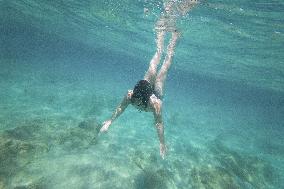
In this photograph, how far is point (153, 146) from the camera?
17.3m

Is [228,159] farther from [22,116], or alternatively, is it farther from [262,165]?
[22,116]

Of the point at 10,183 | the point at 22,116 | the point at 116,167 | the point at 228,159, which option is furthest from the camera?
the point at 22,116

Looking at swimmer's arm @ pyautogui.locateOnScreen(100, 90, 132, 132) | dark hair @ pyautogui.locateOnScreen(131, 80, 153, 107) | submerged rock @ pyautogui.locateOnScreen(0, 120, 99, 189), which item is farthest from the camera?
submerged rock @ pyautogui.locateOnScreen(0, 120, 99, 189)

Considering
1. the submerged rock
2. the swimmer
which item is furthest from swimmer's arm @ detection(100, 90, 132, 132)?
the submerged rock

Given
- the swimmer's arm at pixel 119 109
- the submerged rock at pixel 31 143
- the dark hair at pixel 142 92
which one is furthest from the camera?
the submerged rock at pixel 31 143

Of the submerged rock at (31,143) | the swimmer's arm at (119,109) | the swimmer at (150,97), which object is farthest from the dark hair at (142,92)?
the submerged rock at (31,143)

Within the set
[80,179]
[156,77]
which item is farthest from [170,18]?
[80,179]

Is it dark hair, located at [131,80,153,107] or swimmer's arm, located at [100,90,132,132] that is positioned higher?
dark hair, located at [131,80,153,107]

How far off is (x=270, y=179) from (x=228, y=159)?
12.5ft

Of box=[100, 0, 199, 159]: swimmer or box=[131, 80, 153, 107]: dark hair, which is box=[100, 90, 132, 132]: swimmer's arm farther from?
box=[131, 80, 153, 107]: dark hair

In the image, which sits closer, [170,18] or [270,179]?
[270,179]

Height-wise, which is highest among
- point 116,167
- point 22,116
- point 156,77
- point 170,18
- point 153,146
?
point 170,18

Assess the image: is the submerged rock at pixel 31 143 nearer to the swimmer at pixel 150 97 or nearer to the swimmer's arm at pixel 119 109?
the swimmer's arm at pixel 119 109

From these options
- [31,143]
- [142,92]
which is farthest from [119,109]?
[31,143]
